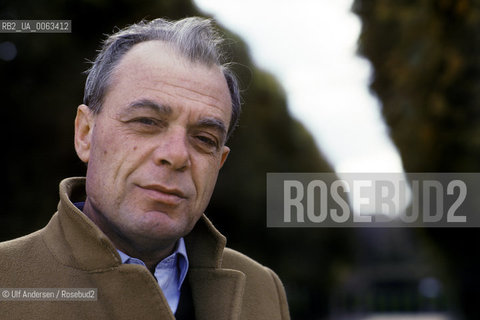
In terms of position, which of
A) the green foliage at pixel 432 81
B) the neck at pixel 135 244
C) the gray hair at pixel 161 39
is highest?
the green foliage at pixel 432 81

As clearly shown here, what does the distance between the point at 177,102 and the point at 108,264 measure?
597mm

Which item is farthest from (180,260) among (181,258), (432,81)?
(432,81)

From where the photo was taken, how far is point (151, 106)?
6.62ft

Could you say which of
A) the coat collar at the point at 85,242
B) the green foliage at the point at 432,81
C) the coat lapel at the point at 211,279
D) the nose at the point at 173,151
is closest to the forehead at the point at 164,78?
the nose at the point at 173,151

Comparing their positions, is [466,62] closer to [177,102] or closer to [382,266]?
[177,102]

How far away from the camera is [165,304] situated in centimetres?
198

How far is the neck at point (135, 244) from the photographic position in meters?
2.05

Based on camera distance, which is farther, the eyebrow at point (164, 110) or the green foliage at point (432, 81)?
the green foliage at point (432, 81)

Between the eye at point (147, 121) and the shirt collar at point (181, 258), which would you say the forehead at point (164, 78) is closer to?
the eye at point (147, 121)

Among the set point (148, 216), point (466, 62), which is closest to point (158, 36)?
point (148, 216)

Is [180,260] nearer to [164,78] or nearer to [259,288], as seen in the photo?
[259,288]

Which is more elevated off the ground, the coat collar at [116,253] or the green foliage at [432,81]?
the green foliage at [432,81]
